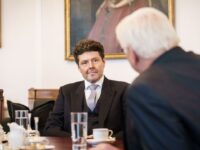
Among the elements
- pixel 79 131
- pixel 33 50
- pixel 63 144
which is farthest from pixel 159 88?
pixel 33 50

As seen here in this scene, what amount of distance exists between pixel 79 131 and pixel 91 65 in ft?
3.78

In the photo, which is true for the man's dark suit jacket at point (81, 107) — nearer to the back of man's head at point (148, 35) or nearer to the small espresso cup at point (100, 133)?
the small espresso cup at point (100, 133)

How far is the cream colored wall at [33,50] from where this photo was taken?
4570mm

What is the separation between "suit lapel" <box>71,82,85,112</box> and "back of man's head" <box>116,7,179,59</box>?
150cm

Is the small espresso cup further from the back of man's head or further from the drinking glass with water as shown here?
the back of man's head

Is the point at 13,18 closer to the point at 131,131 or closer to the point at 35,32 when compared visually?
the point at 35,32

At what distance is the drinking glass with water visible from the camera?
179 centimetres

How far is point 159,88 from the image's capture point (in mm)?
1246

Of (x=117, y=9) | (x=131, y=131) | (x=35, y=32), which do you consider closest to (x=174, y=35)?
(x=131, y=131)

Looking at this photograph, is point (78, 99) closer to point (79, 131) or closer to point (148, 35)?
point (79, 131)

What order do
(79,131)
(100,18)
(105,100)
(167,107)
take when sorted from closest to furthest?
(167,107), (79,131), (105,100), (100,18)

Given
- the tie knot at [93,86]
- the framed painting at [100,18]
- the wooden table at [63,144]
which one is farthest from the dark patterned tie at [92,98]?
the framed painting at [100,18]

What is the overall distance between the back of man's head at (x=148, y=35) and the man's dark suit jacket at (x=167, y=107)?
0.08m

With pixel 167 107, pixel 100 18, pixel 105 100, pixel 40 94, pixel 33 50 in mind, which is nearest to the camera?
pixel 167 107
